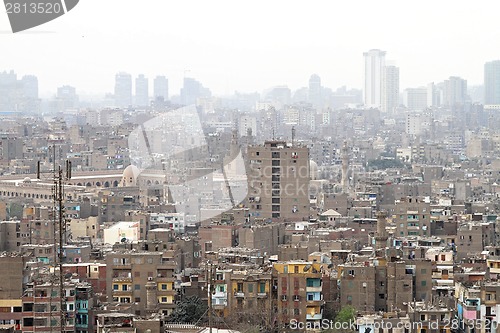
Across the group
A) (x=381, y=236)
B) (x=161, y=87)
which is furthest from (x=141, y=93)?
(x=381, y=236)

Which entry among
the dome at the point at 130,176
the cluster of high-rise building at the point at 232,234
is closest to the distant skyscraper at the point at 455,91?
the cluster of high-rise building at the point at 232,234

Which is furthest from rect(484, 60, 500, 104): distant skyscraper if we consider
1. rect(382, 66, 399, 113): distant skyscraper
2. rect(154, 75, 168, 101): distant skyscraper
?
rect(154, 75, 168, 101): distant skyscraper

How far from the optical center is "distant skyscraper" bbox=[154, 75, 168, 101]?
39250mm

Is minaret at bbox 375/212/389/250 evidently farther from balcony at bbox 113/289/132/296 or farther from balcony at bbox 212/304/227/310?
balcony at bbox 113/289/132/296

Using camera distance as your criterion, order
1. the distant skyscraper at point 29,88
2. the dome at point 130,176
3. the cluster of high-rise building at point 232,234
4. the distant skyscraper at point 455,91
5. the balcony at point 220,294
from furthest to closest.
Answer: the distant skyscraper at point 455,91
the distant skyscraper at point 29,88
the dome at point 130,176
the balcony at point 220,294
the cluster of high-rise building at point 232,234

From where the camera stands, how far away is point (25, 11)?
11.0m

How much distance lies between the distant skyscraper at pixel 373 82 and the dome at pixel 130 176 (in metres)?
38.6

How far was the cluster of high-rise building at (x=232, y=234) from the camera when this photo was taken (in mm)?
11961

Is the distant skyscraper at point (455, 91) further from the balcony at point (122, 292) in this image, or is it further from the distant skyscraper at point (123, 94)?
the balcony at point (122, 292)

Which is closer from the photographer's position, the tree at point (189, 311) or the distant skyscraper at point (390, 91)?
the tree at point (189, 311)

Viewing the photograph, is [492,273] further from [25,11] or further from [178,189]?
[178,189]

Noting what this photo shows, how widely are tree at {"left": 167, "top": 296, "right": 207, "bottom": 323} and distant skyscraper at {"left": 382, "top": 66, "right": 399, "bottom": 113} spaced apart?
59.5 m

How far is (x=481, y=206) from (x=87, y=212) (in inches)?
238

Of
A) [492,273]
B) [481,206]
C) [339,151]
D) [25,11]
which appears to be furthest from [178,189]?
[339,151]
